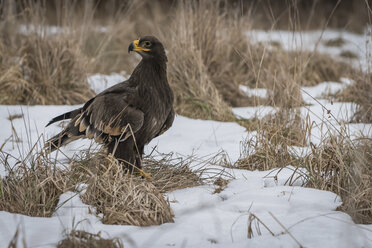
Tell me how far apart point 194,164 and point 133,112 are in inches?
29.7

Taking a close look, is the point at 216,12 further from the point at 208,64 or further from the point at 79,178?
the point at 79,178

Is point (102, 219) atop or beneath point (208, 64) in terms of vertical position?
beneath

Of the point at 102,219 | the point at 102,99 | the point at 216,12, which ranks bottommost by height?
the point at 102,219

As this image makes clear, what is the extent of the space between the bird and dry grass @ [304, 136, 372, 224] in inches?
42.4

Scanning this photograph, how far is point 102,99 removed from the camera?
11.4ft

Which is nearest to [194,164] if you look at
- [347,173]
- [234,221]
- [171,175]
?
[171,175]

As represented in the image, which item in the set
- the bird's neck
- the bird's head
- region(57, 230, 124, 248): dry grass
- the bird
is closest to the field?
region(57, 230, 124, 248): dry grass

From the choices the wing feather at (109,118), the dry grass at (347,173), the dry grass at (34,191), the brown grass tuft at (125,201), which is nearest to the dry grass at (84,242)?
the brown grass tuft at (125,201)

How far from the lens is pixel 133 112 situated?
336 cm

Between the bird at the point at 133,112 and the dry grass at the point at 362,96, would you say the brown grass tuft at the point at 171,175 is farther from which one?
the dry grass at the point at 362,96

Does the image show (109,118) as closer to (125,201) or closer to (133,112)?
(133,112)

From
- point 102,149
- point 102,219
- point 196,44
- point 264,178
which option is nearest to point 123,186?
point 102,219

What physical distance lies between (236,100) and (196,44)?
2.67 ft

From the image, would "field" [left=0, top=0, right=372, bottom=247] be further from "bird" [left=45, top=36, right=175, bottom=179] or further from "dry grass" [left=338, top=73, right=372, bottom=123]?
"bird" [left=45, top=36, right=175, bottom=179]
